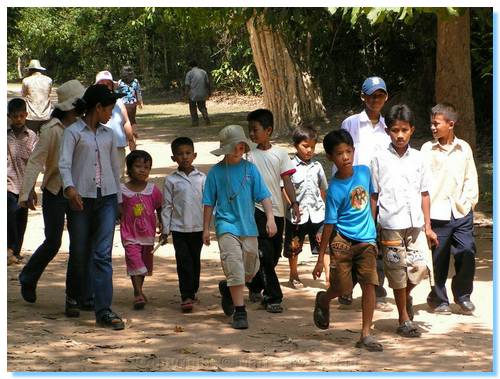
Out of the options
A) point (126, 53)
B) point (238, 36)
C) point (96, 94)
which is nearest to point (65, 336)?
point (96, 94)

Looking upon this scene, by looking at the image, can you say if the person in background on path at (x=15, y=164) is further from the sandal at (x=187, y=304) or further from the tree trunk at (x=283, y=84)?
the tree trunk at (x=283, y=84)

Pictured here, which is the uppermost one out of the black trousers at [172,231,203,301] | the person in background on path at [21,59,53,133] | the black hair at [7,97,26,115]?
the person in background on path at [21,59,53,133]

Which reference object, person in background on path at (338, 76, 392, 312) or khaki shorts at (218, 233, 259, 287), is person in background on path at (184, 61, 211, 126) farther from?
khaki shorts at (218, 233, 259, 287)

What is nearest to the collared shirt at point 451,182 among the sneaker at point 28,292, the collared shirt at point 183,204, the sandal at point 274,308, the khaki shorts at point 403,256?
the khaki shorts at point 403,256

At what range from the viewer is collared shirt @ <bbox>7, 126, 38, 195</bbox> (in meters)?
10.6

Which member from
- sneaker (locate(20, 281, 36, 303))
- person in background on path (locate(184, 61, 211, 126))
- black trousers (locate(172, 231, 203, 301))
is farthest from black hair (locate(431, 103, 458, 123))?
person in background on path (locate(184, 61, 211, 126))

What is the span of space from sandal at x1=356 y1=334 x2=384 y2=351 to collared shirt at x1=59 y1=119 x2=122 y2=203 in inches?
84.6

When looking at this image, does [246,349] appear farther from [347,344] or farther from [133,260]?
[133,260]

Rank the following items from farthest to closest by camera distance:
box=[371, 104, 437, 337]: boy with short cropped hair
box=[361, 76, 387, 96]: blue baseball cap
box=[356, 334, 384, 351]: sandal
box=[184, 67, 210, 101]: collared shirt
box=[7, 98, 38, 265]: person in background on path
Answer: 1. box=[184, 67, 210, 101]: collared shirt
2. box=[7, 98, 38, 265]: person in background on path
3. box=[361, 76, 387, 96]: blue baseball cap
4. box=[371, 104, 437, 337]: boy with short cropped hair
5. box=[356, 334, 384, 351]: sandal

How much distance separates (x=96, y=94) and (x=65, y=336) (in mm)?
1773

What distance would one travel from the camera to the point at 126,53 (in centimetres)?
4472

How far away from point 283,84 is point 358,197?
54.1 ft

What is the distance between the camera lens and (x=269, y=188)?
29.7 ft

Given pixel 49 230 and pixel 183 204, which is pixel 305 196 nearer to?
pixel 183 204
